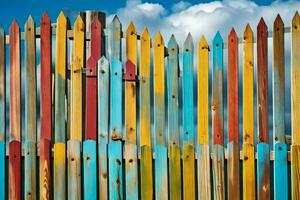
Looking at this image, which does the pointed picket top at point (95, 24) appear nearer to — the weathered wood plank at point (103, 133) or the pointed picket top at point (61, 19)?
the pointed picket top at point (61, 19)

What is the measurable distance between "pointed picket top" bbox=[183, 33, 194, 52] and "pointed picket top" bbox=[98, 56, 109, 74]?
0.87 metres

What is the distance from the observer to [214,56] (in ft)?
22.6

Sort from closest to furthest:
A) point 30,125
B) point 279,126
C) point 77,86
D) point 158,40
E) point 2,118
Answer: point 279,126 → point 158,40 → point 77,86 → point 30,125 → point 2,118

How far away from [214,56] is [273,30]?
68 cm

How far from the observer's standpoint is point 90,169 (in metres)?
7.09

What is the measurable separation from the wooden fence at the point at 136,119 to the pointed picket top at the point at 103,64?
0.05 ft

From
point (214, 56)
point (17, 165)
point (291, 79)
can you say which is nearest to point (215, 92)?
point (214, 56)

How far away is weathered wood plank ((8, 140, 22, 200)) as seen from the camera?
24.0 ft

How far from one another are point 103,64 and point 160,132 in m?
0.97

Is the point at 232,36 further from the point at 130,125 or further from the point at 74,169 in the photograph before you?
the point at 74,169

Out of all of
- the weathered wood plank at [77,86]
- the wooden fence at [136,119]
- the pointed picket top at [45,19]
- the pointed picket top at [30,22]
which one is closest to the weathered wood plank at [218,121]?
the wooden fence at [136,119]

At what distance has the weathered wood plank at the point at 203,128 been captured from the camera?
6863mm

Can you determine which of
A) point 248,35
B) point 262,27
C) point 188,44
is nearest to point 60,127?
point 188,44

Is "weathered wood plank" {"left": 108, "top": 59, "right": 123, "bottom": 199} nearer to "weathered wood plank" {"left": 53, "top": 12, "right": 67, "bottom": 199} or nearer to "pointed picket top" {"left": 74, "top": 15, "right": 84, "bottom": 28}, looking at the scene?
"weathered wood plank" {"left": 53, "top": 12, "right": 67, "bottom": 199}
